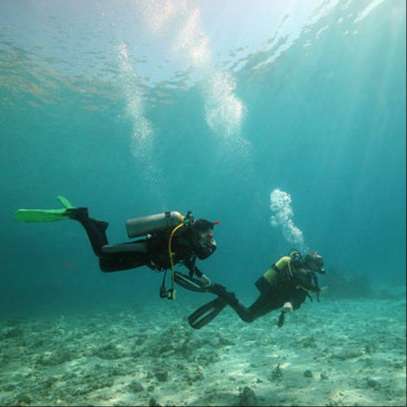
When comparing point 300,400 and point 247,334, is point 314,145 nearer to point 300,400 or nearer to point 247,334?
point 247,334

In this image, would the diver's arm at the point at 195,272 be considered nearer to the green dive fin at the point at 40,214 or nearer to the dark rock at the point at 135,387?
the green dive fin at the point at 40,214

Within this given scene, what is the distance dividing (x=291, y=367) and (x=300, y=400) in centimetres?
234

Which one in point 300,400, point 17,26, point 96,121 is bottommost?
point 300,400

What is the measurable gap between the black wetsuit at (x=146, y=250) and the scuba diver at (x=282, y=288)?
1480 mm

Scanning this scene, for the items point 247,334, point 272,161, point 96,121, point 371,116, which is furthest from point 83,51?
point 272,161

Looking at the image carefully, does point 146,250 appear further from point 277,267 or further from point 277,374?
point 277,374

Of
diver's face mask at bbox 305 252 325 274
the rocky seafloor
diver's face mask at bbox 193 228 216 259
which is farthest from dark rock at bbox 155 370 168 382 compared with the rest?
diver's face mask at bbox 305 252 325 274

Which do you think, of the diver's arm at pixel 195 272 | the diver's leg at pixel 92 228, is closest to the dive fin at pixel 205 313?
the diver's arm at pixel 195 272

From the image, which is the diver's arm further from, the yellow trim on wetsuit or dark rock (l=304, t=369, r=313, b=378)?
dark rock (l=304, t=369, r=313, b=378)

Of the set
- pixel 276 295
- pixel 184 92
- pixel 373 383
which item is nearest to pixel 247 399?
pixel 276 295

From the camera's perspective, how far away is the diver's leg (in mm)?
6332

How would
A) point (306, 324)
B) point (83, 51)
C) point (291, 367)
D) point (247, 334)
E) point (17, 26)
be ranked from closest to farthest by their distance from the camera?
point (291, 367), point (247, 334), point (306, 324), point (17, 26), point (83, 51)

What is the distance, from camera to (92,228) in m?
6.43

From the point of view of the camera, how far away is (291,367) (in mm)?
9070
